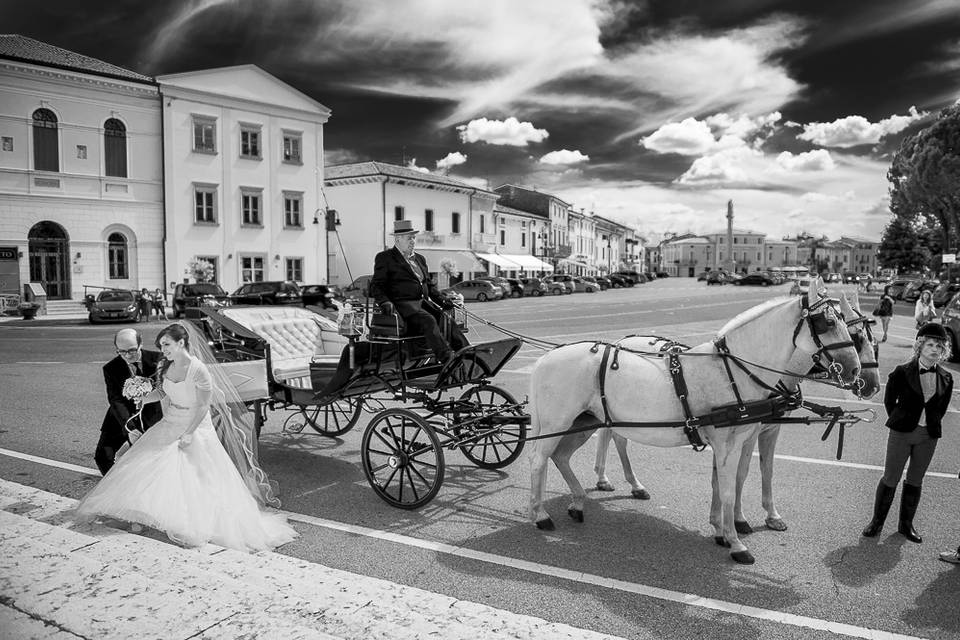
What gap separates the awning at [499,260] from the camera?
59.1 meters

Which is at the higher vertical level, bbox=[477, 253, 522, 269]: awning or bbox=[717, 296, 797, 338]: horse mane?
bbox=[477, 253, 522, 269]: awning

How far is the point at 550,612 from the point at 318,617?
4.35 ft

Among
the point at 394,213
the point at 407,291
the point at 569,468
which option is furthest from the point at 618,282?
the point at 569,468

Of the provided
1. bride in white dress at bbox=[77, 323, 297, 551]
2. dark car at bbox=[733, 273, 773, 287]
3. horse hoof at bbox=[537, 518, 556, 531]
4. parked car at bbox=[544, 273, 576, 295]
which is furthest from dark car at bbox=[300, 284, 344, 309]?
dark car at bbox=[733, 273, 773, 287]

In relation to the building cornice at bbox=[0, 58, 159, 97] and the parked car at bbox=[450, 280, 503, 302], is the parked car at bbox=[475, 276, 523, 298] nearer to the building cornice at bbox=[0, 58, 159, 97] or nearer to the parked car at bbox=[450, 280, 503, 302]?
the parked car at bbox=[450, 280, 503, 302]

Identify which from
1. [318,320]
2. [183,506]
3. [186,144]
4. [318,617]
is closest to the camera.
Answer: [318,617]

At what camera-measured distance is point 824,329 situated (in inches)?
183

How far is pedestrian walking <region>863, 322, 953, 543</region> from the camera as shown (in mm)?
4961

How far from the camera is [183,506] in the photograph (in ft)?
16.1

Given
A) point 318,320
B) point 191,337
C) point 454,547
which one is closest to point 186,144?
point 318,320

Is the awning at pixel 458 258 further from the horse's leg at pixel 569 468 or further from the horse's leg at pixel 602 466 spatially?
the horse's leg at pixel 569 468

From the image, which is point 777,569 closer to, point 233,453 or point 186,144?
point 233,453

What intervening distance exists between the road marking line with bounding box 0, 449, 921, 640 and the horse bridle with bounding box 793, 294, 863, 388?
1.62 meters

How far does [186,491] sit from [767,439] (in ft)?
14.5
